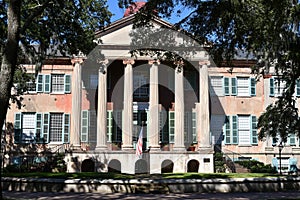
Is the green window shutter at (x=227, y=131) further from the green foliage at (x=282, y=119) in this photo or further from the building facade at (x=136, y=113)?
the green foliage at (x=282, y=119)

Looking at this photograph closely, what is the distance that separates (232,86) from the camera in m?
31.8

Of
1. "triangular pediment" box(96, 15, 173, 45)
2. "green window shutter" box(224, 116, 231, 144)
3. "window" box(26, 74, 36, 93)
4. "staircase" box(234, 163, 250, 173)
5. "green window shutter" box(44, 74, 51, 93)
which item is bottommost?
"staircase" box(234, 163, 250, 173)

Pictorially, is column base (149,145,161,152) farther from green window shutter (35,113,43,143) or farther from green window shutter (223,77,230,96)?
green window shutter (35,113,43,143)

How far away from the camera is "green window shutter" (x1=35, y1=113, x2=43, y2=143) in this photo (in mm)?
30234

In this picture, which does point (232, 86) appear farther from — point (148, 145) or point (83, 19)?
point (83, 19)

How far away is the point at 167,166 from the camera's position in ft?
95.3

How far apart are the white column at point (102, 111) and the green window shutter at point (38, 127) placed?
4.77m

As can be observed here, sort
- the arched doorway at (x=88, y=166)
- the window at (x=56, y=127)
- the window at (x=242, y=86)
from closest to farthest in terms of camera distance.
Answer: the arched doorway at (x=88, y=166) → the window at (x=56, y=127) → the window at (x=242, y=86)

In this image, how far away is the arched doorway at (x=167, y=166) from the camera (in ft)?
94.4

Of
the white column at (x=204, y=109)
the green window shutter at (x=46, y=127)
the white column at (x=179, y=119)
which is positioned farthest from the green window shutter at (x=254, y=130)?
the green window shutter at (x=46, y=127)

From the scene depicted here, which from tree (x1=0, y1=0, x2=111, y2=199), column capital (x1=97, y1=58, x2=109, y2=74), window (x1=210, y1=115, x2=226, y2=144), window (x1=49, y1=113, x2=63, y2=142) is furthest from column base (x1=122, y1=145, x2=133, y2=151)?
tree (x1=0, y1=0, x2=111, y2=199)

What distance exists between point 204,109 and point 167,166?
15.4ft

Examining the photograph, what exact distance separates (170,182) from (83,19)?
292 inches

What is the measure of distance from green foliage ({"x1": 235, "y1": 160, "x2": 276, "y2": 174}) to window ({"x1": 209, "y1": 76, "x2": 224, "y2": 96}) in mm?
5759
